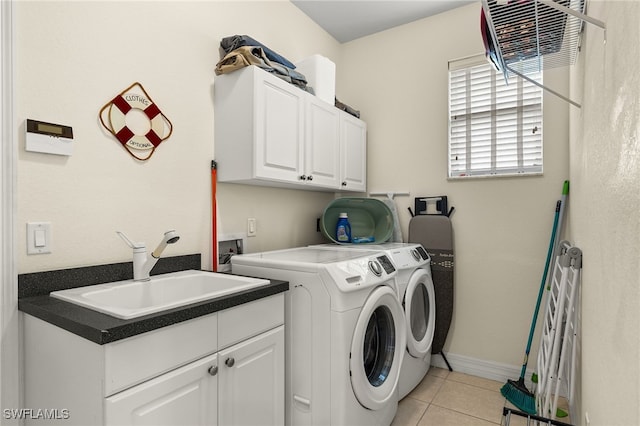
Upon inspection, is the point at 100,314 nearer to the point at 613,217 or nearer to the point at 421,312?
the point at 613,217

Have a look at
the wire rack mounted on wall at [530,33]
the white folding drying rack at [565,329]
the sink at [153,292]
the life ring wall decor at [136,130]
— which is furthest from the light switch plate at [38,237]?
the white folding drying rack at [565,329]

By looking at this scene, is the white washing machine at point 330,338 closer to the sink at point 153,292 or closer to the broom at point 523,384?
the sink at point 153,292

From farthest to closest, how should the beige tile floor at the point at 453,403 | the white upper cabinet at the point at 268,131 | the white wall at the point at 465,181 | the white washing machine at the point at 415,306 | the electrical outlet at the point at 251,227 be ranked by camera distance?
the white wall at the point at 465,181 → the electrical outlet at the point at 251,227 → the white washing machine at the point at 415,306 → the beige tile floor at the point at 453,403 → the white upper cabinet at the point at 268,131

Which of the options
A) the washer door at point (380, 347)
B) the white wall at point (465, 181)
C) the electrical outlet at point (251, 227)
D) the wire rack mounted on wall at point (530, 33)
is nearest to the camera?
the wire rack mounted on wall at point (530, 33)

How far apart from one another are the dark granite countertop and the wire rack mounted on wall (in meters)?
1.35

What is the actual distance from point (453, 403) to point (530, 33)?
7.15ft

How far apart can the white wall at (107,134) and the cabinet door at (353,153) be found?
31.1 inches

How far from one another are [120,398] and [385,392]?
4.46 ft

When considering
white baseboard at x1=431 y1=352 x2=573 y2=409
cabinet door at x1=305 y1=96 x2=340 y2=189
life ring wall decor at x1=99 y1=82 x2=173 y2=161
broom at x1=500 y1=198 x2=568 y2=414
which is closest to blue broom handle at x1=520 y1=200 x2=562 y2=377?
broom at x1=500 y1=198 x2=568 y2=414

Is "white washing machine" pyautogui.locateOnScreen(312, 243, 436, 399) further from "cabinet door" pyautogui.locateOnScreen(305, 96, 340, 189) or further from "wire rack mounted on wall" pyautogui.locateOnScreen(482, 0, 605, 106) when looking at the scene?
"wire rack mounted on wall" pyautogui.locateOnScreen(482, 0, 605, 106)

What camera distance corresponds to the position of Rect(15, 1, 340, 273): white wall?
1.38 meters

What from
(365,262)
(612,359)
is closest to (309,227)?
(365,262)

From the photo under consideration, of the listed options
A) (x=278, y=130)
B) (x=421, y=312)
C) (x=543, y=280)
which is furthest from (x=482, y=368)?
(x=278, y=130)

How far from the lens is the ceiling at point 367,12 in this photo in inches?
109
